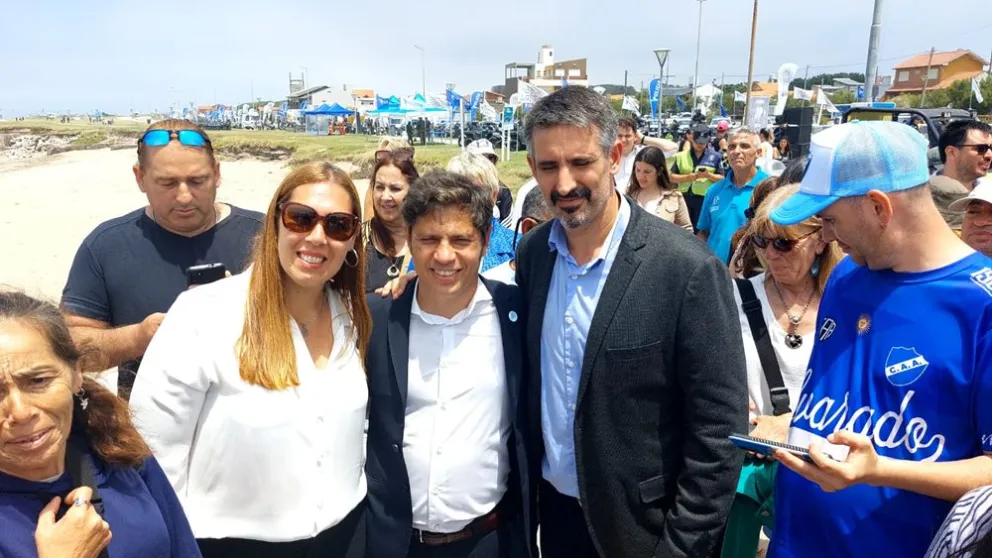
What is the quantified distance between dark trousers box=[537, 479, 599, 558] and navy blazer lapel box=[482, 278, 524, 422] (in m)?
0.43

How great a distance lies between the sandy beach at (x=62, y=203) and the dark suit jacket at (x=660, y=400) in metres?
1.71

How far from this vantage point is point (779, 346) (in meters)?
2.56

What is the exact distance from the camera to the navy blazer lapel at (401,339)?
2.16 m

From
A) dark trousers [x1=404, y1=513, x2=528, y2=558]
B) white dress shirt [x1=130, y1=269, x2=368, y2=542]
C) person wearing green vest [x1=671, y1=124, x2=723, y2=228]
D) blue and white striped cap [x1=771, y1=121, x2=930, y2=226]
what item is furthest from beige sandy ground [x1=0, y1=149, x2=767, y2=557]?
person wearing green vest [x1=671, y1=124, x2=723, y2=228]

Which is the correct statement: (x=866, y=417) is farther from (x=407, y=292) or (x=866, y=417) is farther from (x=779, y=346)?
(x=407, y=292)

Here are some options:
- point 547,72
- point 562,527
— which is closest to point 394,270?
point 562,527

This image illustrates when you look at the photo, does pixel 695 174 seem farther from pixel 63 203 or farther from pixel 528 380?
pixel 63 203

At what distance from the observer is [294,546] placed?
6.73 ft

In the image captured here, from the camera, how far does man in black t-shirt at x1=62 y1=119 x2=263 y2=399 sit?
8.50 feet

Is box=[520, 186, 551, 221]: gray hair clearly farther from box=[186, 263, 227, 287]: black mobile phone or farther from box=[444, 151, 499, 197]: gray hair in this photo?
box=[186, 263, 227, 287]: black mobile phone

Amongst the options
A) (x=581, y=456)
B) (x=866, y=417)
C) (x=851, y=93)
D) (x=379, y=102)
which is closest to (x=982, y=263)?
(x=866, y=417)

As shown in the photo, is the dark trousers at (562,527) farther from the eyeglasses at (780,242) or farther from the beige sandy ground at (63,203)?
the beige sandy ground at (63,203)

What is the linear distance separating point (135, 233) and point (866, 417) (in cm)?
288

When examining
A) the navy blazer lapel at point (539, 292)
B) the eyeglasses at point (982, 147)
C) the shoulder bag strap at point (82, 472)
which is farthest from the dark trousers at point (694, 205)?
the shoulder bag strap at point (82, 472)
